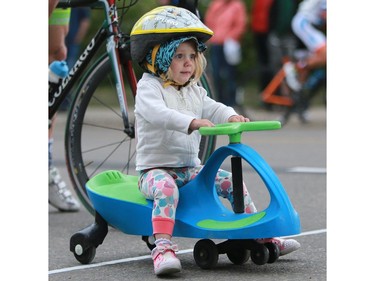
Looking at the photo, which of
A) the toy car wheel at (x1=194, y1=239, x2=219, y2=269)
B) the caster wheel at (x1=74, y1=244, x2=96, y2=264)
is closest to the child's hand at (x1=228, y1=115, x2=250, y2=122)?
the toy car wheel at (x1=194, y1=239, x2=219, y2=269)

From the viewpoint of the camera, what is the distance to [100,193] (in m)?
5.16

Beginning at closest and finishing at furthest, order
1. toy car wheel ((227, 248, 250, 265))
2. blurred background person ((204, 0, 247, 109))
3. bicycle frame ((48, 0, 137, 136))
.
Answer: toy car wheel ((227, 248, 250, 265))
bicycle frame ((48, 0, 137, 136))
blurred background person ((204, 0, 247, 109))

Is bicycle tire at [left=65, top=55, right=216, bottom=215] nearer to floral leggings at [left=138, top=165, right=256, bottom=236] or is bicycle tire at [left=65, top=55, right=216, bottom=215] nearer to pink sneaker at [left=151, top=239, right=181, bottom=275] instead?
floral leggings at [left=138, top=165, right=256, bottom=236]

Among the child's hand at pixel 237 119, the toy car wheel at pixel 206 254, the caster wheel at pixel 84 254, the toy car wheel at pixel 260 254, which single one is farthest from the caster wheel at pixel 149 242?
the child's hand at pixel 237 119

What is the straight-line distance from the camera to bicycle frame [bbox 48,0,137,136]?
593cm

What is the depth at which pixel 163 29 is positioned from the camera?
193 inches

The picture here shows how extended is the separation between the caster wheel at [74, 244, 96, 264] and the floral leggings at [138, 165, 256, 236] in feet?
1.24

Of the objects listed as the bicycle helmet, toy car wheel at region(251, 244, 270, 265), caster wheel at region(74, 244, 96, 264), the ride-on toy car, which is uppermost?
the bicycle helmet

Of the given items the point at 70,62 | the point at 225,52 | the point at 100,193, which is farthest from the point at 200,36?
the point at 225,52

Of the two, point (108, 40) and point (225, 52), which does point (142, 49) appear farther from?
point (225, 52)

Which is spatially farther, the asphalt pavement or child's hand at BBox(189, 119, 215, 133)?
the asphalt pavement

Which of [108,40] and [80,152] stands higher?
[108,40]

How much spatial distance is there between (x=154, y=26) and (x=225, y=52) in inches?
421
